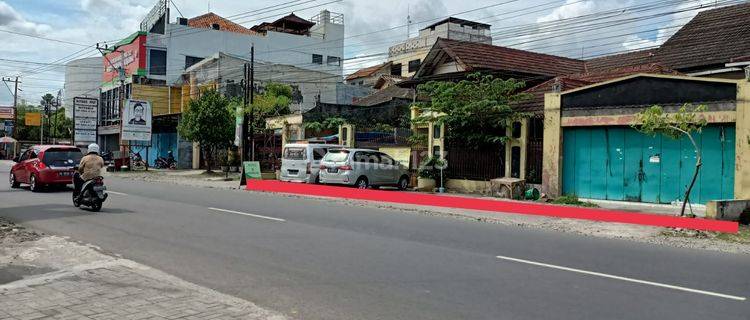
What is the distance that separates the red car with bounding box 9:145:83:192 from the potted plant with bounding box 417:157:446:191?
12.5m

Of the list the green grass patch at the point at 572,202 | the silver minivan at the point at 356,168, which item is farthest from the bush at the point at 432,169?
the green grass patch at the point at 572,202

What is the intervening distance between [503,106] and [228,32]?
132ft

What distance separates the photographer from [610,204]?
1808 cm

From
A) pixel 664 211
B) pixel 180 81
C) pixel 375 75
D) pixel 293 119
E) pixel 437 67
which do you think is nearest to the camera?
pixel 664 211

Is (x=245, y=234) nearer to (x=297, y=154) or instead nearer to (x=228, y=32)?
(x=297, y=154)

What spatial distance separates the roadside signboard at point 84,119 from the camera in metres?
44.4

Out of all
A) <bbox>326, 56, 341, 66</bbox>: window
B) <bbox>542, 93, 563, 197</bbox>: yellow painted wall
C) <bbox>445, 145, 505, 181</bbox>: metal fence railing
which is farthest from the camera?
<bbox>326, 56, 341, 66</bbox>: window

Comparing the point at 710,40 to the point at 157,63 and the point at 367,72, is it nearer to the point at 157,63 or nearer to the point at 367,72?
the point at 157,63

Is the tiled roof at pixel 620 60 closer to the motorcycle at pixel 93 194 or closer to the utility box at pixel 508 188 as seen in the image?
the utility box at pixel 508 188

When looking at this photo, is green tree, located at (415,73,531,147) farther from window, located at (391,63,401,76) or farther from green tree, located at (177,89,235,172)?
window, located at (391,63,401,76)

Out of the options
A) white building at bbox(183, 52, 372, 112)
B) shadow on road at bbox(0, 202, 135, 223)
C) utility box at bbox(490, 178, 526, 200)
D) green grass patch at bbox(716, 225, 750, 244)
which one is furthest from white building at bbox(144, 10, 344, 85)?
green grass patch at bbox(716, 225, 750, 244)

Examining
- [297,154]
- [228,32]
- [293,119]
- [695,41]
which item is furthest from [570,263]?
[228,32]

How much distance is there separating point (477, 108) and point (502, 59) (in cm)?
845

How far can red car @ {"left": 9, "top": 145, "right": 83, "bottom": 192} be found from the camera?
61.6 feet
